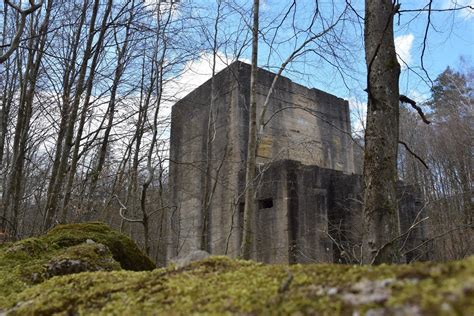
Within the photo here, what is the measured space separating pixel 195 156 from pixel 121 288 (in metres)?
12.1

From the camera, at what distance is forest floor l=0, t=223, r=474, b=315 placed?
87cm

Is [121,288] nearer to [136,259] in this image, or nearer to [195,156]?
[136,259]

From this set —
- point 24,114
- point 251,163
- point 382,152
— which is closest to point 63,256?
point 382,152

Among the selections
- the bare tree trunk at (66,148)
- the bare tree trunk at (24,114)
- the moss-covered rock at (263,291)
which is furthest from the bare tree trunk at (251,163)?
the moss-covered rock at (263,291)

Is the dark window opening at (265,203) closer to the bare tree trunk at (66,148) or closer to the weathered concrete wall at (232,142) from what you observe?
the weathered concrete wall at (232,142)

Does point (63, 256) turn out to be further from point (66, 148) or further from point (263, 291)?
point (66, 148)

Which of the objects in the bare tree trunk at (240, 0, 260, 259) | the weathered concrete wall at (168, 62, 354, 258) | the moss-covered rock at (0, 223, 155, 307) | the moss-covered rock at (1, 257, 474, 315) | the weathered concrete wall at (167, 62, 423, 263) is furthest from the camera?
the weathered concrete wall at (168, 62, 354, 258)

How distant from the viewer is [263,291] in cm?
114

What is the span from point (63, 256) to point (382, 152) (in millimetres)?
2787

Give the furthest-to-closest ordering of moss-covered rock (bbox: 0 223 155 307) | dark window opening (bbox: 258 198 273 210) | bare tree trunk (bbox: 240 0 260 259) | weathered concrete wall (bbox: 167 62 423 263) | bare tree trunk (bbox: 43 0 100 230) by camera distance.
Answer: dark window opening (bbox: 258 198 273 210) < weathered concrete wall (bbox: 167 62 423 263) < bare tree trunk (bbox: 43 0 100 230) < bare tree trunk (bbox: 240 0 260 259) < moss-covered rock (bbox: 0 223 155 307)

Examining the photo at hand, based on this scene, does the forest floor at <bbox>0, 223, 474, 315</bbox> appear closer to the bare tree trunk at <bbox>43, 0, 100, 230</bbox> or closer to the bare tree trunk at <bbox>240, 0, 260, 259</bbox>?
the bare tree trunk at <bbox>240, 0, 260, 259</bbox>

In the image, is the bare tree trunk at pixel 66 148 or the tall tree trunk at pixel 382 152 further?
the bare tree trunk at pixel 66 148

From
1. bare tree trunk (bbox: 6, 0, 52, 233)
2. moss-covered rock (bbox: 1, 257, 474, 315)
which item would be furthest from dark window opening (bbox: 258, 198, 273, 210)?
moss-covered rock (bbox: 1, 257, 474, 315)

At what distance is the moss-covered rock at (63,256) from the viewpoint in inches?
95.9
